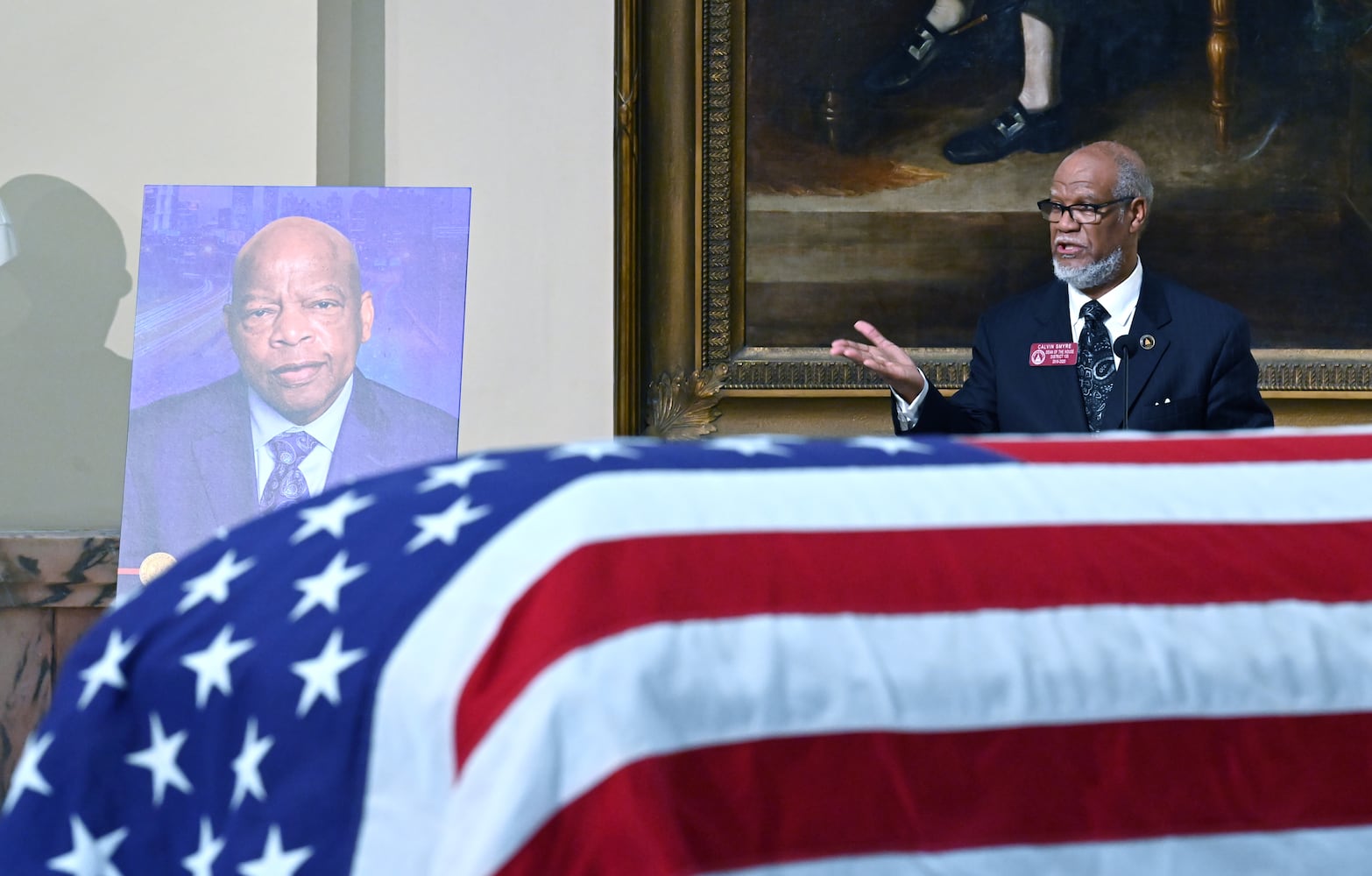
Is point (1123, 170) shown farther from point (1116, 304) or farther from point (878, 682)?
point (878, 682)

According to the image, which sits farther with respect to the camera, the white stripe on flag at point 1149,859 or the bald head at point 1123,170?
the bald head at point 1123,170

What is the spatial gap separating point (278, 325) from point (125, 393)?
1.11m

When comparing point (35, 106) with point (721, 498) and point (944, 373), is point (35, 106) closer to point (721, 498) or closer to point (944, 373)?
point (944, 373)

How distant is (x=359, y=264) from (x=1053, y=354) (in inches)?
65.9

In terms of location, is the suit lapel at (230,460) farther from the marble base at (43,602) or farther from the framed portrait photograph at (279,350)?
the marble base at (43,602)

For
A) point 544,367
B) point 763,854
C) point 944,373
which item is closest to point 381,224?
point 544,367

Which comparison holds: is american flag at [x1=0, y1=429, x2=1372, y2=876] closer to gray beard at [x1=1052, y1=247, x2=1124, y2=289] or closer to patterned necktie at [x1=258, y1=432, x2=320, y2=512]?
patterned necktie at [x1=258, y1=432, x2=320, y2=512]

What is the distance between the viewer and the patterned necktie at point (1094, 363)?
302cm

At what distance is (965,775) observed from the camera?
3.10ft

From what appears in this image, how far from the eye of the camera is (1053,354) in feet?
10.1

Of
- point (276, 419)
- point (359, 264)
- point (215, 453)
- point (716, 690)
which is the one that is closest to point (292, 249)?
point (359, 264)

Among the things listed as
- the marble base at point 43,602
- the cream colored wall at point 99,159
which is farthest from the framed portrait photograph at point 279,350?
the cream colored wall at point 99,159

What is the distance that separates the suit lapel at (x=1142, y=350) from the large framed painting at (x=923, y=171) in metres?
1.08

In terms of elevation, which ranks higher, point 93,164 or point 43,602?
point 93,164
